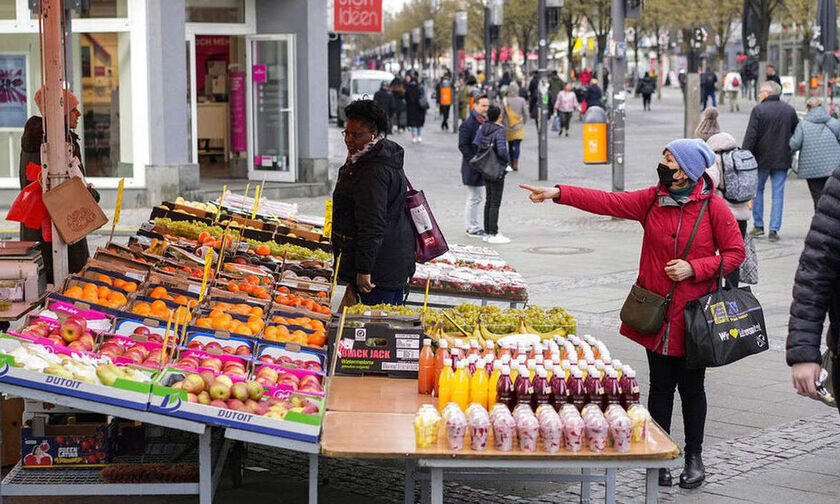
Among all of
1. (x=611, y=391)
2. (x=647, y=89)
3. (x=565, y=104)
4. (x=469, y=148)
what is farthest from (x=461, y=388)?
(x=647, y=89)

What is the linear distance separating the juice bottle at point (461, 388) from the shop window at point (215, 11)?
1700 centimetres

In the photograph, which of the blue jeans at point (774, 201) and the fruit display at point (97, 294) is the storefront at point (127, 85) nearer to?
the blue jeans at point (774, 201)

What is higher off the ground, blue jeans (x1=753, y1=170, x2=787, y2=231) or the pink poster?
the pink poster

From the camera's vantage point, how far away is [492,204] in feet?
52.9

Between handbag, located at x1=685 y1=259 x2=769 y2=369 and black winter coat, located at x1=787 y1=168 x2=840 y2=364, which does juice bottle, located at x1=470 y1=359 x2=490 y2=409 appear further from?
black winter coat, located at x1=787 y1=168 x2=840 y2=364

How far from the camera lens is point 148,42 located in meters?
19.4

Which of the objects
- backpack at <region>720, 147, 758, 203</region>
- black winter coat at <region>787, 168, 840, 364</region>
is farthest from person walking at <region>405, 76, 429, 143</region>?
black winter coat at <region>787, 168, 840, 364</region>

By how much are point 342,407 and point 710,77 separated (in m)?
44.7

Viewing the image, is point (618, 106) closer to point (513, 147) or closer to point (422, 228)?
point (513, 147)

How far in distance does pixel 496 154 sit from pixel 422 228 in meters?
8.08

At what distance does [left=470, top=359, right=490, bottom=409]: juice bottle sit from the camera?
18.0ft

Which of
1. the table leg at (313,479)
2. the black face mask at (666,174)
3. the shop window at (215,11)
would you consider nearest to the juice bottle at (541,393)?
the table leg at (313,479)

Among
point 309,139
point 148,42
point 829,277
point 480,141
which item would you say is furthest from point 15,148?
point 829,277

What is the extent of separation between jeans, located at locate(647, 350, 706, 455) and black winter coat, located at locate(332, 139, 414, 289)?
1.71 meters
